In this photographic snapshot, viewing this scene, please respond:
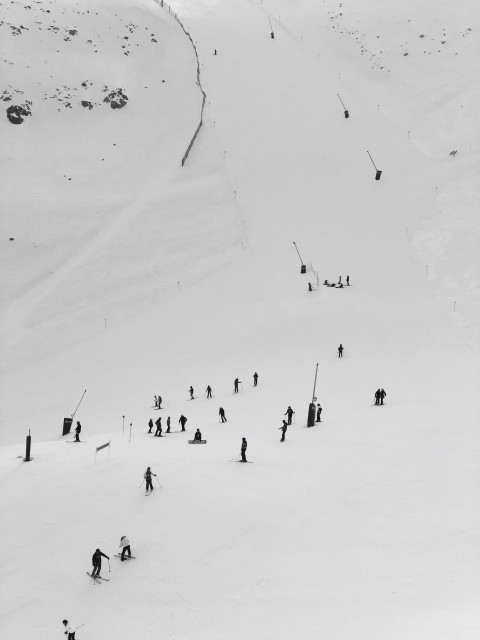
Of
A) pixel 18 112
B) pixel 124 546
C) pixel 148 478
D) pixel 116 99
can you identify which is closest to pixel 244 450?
pixel 148 478

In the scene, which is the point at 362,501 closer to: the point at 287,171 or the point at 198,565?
the point at 198,565

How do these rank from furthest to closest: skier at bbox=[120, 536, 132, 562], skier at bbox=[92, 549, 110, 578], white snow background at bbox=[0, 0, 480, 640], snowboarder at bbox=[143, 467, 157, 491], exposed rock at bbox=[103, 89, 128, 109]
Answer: exposed rock at bbox=[103, 89, 128, 109] → snowboarder at bbox=[143, 467, 157, 491] → skier at bbox=[120, 536, 132, 562] → skier at bbox=[92, 549, 110, 578] → white snow background at bbox=[0, 0, 480, 640]

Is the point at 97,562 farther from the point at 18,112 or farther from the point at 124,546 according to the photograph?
the point at 18,112

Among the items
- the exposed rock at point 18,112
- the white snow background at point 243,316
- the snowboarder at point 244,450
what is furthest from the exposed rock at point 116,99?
the snowboarder at point 244,450

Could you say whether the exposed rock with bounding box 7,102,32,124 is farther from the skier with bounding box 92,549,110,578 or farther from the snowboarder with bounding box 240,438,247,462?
the skier with bounding box 92,549,110,578

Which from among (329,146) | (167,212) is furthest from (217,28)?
(167,212)

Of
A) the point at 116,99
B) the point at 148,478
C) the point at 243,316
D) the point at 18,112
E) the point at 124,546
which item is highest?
the point at 116,99

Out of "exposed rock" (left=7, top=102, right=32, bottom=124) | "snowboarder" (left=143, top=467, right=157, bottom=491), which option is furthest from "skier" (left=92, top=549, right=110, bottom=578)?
"exposed rock" (left=7, top=102, right=32, bottom=124)

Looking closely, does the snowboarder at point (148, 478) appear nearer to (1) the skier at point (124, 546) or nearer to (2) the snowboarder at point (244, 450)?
(1) the skier at point (124, 546)
